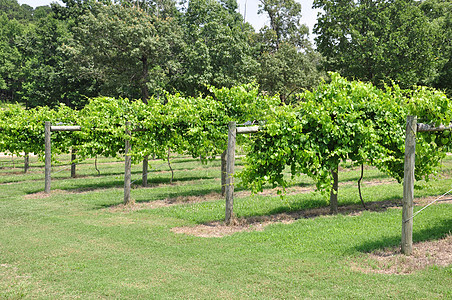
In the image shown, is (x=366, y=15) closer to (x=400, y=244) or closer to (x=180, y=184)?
(x=180, y=184)

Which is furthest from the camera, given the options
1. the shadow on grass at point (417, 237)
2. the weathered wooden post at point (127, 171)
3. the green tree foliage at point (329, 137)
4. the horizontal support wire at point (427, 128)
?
the weathered wooden post at point (127, 171)

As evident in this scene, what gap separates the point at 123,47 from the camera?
35594mm

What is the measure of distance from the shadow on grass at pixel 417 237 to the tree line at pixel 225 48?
10.3 metres

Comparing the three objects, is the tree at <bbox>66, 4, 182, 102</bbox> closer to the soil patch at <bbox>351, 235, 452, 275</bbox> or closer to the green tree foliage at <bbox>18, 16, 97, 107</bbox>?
the green tree foliage at <bbox>18, 16, 97, 107</bbox>

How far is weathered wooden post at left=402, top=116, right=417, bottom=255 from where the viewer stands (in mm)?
6984

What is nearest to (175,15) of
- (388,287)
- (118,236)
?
(118,236)

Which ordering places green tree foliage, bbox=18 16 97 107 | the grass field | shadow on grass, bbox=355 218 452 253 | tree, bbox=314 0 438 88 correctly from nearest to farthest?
the grass field < shadow on grass, bbox=355 218 452 253 < tree, bbox=314 0 438 88 < green tree foliage, bbox=18 16 97 107

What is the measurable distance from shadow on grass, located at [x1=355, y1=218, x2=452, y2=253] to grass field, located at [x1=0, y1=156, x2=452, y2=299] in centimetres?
2

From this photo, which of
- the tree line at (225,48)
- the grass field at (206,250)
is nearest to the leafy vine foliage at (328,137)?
the grass field at (206,250)

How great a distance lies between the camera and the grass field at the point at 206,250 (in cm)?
589

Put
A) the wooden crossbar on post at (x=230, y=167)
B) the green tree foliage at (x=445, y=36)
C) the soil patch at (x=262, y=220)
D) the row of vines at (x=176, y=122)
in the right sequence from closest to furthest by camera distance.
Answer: the soil patch at (x=262, y=220)
the wooden crossbar on post at (x=230, y=167)
the row of vines at (x=176, y=122)
the green tree foliage at (x=445, y=36)

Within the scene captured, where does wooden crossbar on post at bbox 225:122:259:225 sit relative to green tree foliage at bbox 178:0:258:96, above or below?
below

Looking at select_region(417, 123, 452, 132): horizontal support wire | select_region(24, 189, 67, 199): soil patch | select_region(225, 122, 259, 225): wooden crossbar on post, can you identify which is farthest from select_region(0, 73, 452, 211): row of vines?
select_region(24, 189, 67, 199): soil patch

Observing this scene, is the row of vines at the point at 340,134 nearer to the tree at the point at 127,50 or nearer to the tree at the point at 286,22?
the tree at the point at 127,50
